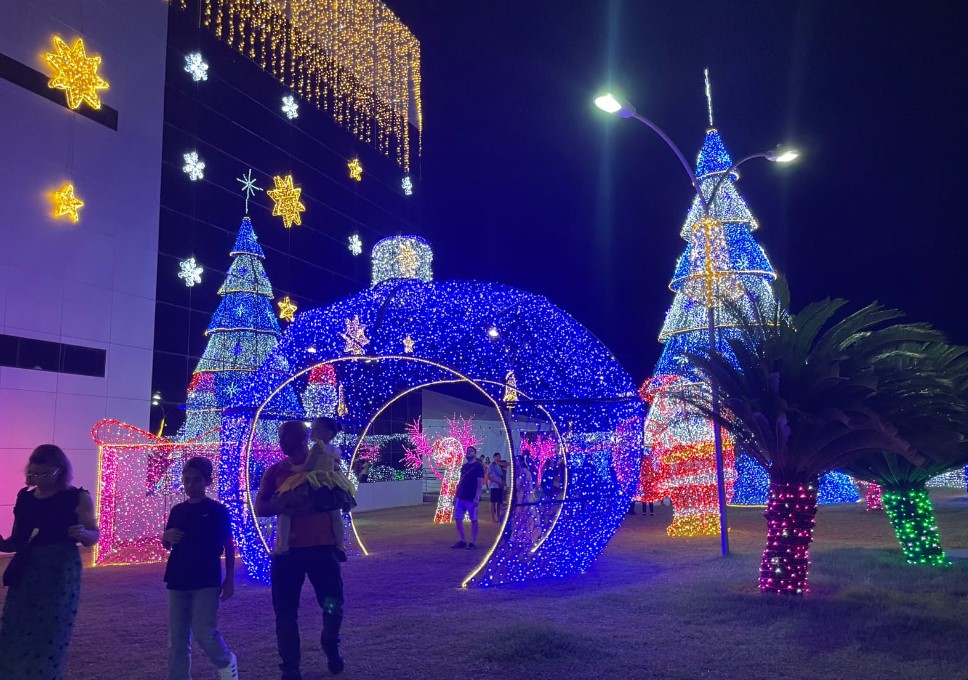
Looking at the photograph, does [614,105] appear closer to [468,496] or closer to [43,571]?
[468,496]

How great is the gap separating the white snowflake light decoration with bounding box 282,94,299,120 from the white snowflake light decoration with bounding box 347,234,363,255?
4634mm

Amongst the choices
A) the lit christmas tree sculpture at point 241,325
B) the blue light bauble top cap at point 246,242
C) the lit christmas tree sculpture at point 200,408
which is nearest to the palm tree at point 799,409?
the lit christmas tree sculpture at point 200,408

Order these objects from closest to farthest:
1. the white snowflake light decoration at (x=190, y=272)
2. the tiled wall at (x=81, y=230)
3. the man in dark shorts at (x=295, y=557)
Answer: the man in dark shorts at (x=295, y=557), the tiled wall at (x=81, y=230), the white snowflake light decoration at (x=190, y=272)

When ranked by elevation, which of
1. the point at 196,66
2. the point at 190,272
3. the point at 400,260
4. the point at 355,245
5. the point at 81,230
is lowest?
the point at 400,260

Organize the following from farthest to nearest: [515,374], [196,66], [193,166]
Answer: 1. [196,66]
2. [193,166]
3. [515,374]

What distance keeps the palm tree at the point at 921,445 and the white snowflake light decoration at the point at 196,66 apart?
703 inches

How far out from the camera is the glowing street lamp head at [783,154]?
12.2 m

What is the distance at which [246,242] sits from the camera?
65.9 feet

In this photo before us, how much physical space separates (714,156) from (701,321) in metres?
4.22

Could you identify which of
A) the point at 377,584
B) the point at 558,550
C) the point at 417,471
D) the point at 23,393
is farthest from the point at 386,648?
the point at 417,471

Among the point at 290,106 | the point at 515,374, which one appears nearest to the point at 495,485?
the point at 515,374

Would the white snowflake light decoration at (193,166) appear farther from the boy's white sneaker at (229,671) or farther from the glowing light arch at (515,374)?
the boy's white sneaker at (229,671)

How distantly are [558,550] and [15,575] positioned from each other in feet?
21.6

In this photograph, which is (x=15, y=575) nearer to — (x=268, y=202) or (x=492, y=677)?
(x=492, y=677)
